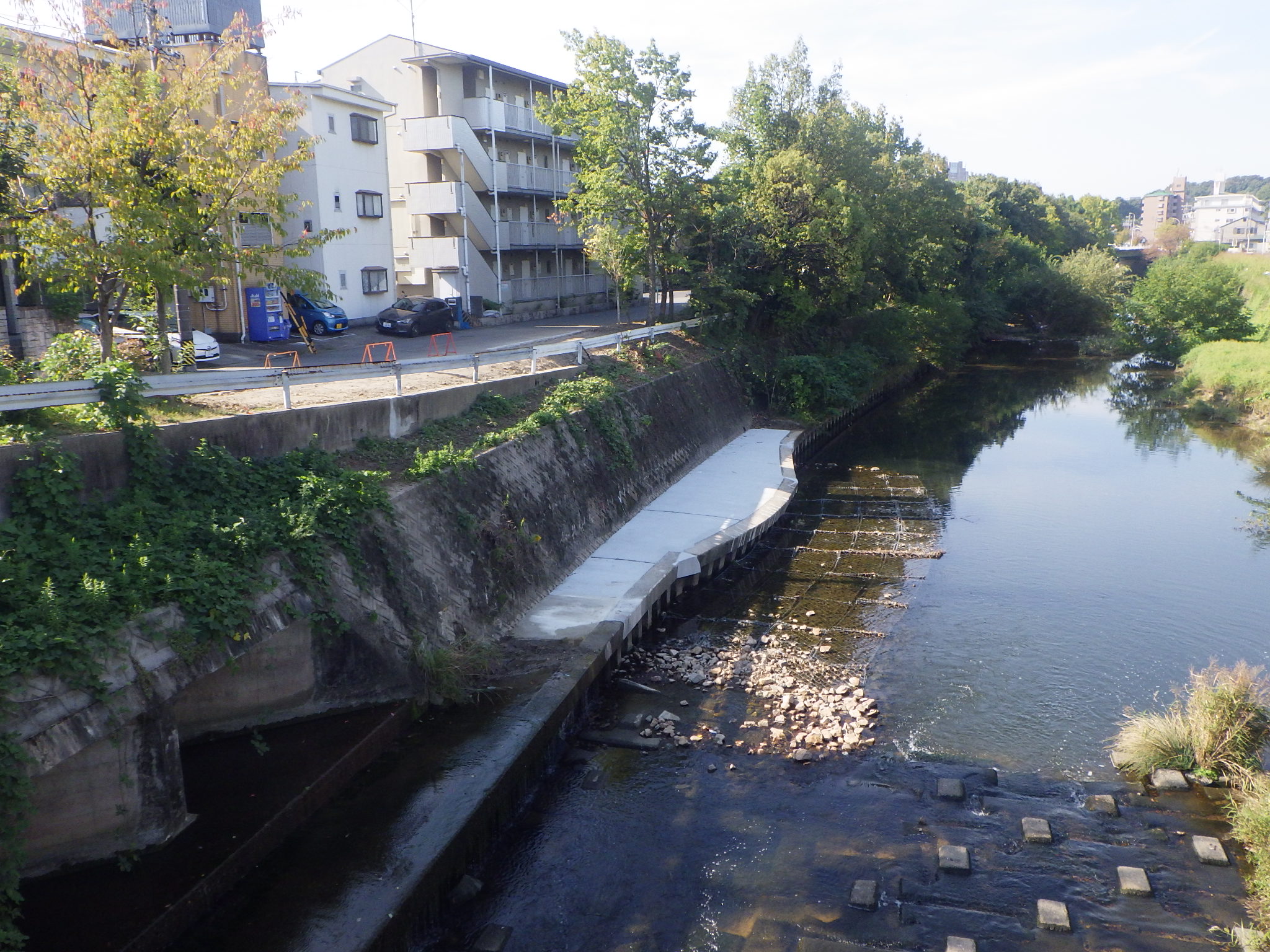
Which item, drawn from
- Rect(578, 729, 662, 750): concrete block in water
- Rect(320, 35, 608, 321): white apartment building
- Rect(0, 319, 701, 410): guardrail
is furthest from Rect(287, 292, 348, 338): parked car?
Rect(578, 729, 662, 750): concrete block in water

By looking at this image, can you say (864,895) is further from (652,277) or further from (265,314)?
(265,314)

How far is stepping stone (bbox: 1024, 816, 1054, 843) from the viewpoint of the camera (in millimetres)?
10391

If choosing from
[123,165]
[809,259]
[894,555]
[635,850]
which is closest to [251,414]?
[123,165]

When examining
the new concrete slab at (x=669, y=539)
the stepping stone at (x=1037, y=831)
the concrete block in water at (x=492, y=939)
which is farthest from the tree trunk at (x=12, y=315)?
the stepping stone at (x=1037, y=831)

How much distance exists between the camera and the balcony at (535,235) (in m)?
40.1

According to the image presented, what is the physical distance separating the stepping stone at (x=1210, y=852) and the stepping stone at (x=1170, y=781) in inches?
42.9

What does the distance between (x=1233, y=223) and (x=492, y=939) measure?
632 feet

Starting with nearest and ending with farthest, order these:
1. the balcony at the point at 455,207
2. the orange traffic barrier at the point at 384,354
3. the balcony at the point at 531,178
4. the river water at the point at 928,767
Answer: the river water at the point at 928,767 < the orange traffic barrier at the point at 384,354 < the balcony at the point at 455,207 < the balcony at the point at 531,178

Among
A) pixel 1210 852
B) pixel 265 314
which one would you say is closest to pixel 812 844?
pixel 1210 852

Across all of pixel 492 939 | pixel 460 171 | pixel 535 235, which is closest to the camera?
pixel 492 939

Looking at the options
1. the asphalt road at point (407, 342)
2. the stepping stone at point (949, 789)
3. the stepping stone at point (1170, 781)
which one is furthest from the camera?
the asphalt road at point (407, 342)

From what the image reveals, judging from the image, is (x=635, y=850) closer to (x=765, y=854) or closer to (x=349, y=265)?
(x=765, y=854)

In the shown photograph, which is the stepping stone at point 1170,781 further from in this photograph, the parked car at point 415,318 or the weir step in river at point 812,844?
the parked car at point 415,318

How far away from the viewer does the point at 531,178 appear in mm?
41125
